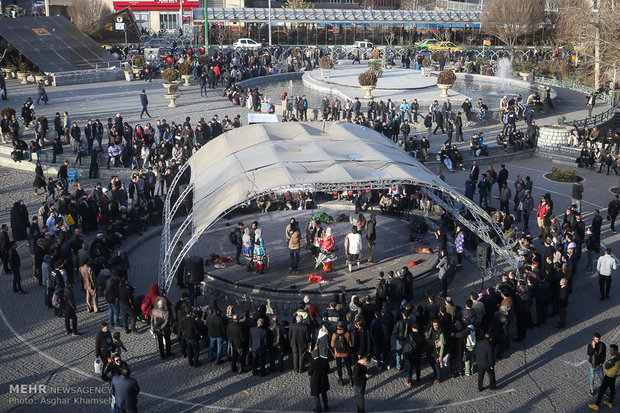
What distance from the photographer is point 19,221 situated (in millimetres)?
18938

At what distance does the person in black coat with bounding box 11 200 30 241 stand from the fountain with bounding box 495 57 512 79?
119 feet

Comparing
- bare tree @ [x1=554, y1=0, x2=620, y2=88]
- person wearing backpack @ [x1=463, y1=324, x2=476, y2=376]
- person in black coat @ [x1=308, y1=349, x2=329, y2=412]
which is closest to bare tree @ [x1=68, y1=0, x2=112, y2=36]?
bare tree @ [x1=554, y1=0, x2=620, y2=88]

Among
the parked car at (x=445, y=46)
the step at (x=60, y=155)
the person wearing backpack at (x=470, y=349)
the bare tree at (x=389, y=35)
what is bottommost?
the person wearing backpack at (x=470, y=349)

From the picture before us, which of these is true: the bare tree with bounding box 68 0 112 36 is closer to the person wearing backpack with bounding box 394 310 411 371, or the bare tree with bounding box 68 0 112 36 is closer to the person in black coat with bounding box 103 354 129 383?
the person in black coat with bounding box 103 354 129 383

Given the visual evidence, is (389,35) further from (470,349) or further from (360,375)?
(360,375)

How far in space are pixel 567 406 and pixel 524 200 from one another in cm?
879

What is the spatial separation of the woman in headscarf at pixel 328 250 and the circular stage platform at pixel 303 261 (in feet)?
0.60

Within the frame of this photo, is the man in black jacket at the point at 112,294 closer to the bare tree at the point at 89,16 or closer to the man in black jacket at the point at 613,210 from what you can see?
the man in black jacket at the point at 613,210

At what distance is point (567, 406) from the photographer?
1196 centimetres

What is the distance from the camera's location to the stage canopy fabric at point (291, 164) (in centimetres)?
1453

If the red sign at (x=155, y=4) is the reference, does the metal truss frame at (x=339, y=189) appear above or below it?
below

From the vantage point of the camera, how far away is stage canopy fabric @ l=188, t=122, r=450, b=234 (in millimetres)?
14531

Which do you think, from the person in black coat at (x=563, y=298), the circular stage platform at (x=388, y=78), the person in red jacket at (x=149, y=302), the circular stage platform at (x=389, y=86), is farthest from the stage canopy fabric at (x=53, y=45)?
the person in black coat at (x=563, y=298)

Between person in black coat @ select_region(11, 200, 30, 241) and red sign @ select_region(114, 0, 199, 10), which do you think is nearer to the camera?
person in black coat @ select_region(11, 200, 30, 241)
